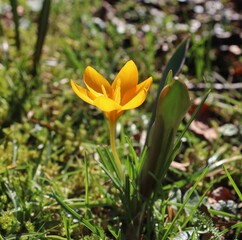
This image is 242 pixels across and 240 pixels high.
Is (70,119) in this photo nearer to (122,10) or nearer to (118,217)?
(118,217)

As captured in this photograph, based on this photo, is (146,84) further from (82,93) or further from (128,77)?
(82,93)

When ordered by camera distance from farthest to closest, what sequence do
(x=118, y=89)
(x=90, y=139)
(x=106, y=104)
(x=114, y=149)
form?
(x=90, y=139), (x=114, y=149), (x=118, y=89), (x=106, y=104)

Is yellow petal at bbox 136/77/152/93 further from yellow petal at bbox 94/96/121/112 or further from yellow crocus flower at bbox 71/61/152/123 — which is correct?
yellow petal at bbox 94/96/121/112

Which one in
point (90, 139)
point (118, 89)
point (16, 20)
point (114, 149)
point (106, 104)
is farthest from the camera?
point (16, 20)

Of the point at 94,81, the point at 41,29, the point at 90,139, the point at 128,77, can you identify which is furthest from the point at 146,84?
the point at 41,29

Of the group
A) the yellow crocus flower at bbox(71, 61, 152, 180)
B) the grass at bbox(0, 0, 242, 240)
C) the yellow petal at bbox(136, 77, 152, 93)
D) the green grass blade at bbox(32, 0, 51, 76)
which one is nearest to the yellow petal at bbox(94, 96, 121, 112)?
the yellow crocus flower at bbox(71, 61, 152, 180)

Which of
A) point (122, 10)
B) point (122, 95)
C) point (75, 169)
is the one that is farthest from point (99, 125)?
point (122, 10)

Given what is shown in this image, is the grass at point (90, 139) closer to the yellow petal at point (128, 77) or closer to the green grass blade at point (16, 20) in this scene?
the green grass blade at point (16, 20)
